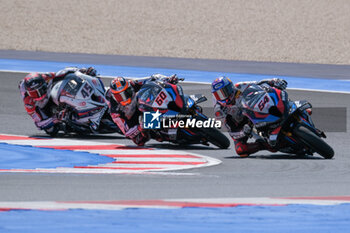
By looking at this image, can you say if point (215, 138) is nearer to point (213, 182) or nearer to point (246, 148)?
point (246, 148)

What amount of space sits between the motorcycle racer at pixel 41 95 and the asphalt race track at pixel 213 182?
2958 millimetres

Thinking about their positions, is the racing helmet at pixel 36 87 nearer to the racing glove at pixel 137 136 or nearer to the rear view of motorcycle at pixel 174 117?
the racing glove at pixel 137 136

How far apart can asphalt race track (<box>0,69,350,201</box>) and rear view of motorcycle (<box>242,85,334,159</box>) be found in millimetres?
174

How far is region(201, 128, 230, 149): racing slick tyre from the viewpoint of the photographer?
13227mm

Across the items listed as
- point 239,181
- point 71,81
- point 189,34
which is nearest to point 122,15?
point 189,34

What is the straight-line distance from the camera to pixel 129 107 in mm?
13656

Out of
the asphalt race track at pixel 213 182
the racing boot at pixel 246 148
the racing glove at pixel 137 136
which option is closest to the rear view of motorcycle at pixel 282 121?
the asphalt race track at pixel 213 182

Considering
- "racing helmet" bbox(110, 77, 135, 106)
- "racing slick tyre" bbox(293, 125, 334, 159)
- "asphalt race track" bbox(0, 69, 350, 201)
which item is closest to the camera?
"asphalt race track" bbox(0, 69, 350, 201)

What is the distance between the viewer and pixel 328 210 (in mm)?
7656

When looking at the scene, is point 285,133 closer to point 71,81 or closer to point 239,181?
point 239,181

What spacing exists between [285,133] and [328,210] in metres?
4.46

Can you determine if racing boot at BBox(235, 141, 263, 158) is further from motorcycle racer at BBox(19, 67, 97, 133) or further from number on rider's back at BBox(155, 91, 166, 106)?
motorcycle racer at BBox(19, 67, 97, 133)

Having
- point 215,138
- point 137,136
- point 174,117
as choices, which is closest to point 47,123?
point 137,136

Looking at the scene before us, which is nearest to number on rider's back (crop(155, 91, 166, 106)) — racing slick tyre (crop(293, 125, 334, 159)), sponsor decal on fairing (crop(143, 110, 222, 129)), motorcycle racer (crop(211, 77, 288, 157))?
sponsor decal on fairing (crop(143, 110, 222, 129))
